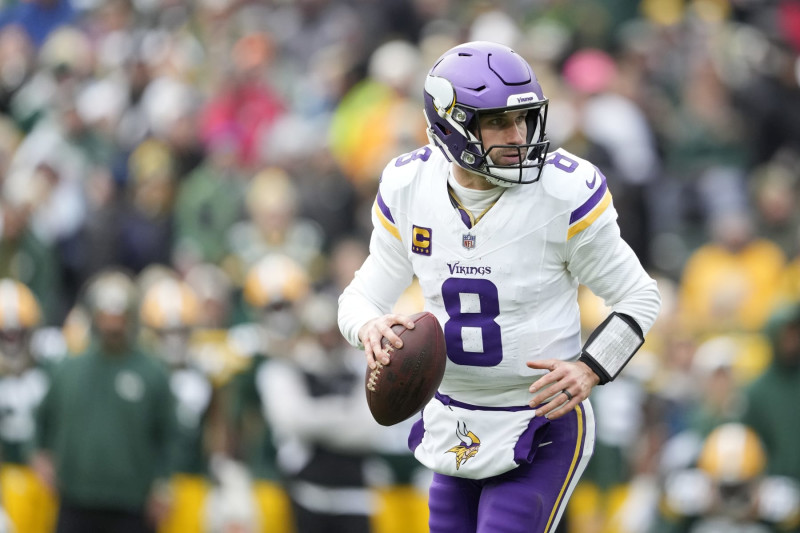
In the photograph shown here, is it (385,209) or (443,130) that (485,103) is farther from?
(385,209)

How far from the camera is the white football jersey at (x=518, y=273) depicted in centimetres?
469

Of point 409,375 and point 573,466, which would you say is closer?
point 409,375

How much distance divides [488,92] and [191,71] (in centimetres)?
876

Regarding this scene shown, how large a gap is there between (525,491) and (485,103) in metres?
1.26

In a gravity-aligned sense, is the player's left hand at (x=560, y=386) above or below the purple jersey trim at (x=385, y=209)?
below

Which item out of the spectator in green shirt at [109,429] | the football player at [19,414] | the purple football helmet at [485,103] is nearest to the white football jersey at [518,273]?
the purple football helmet at [485,103]

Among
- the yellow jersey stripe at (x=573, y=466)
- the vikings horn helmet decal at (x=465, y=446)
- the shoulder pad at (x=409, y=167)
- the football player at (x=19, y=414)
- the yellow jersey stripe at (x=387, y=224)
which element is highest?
the shoulder pad at (x=409, y=167)

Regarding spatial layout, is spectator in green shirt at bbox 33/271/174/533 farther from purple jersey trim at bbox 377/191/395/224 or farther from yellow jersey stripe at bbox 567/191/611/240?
yellow jersey stripe at bbox 567/191/611/240

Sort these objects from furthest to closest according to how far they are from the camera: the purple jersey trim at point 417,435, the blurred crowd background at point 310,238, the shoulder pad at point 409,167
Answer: the blurred crowd background at point 310,238 → the purple jersey trim at point 417,435 → the shoulder pad at point 409,167

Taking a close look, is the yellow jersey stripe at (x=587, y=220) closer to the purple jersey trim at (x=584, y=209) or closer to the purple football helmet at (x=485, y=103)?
the purple jersey trim at (x=584, y=209)

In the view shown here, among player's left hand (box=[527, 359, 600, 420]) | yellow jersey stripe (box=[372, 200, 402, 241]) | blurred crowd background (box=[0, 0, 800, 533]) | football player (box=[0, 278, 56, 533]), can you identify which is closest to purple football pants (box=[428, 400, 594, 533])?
player's left hand (box=[527, 359, 600, 420])

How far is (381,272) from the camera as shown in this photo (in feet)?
16.6

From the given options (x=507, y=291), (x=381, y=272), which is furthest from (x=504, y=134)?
(x=381, y=272)

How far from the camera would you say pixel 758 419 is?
26.7 ft
